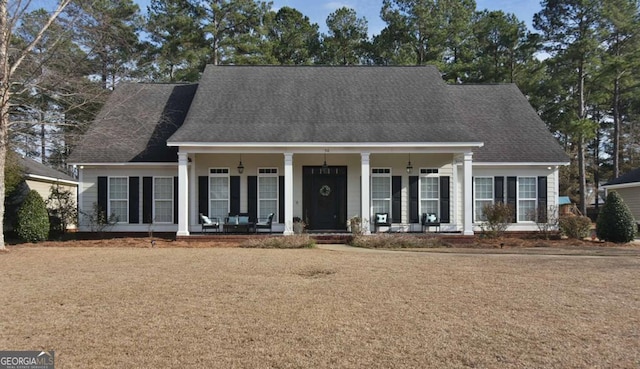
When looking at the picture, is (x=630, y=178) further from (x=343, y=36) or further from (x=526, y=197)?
(x=343, y=36)

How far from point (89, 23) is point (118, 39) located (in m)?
0.95

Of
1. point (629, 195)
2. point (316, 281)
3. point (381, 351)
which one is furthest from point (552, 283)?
point (629, 195)

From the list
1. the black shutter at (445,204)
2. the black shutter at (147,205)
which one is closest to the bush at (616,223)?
the black shutter at (445,204)

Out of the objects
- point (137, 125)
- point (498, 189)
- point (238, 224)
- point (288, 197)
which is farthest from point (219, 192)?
point (498, 189)

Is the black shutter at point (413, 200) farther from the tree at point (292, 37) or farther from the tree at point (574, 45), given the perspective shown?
the tree at point (292, 37)

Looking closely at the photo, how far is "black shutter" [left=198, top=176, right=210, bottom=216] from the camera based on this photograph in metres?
18.7

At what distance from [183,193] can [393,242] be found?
22.7ft

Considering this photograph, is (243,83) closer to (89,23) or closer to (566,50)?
(89,23)

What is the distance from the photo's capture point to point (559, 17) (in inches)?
1276

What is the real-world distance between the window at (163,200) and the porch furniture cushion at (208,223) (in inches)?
55.2

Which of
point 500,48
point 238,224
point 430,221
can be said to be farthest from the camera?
point 500,48

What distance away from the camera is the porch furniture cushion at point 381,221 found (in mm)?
18281

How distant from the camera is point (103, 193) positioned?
61.9ft

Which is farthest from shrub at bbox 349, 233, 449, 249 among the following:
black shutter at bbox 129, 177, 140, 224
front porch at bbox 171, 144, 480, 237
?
black shutter at bbox 129, 177, 140, 224
